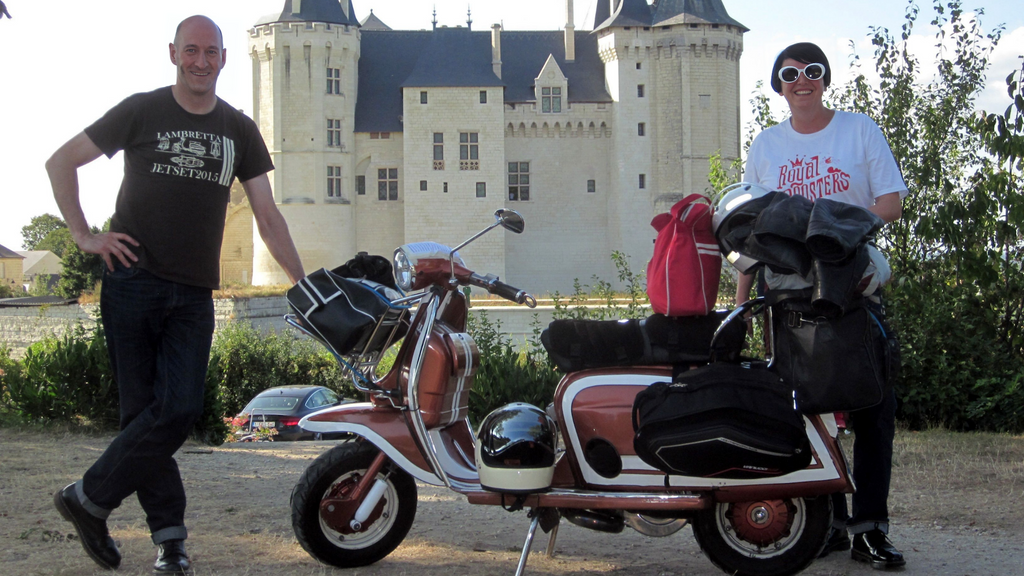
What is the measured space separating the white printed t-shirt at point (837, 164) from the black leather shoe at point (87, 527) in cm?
255

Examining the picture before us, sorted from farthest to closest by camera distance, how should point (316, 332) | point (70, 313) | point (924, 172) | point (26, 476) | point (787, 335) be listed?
point (70, 313) < point (924, 172) < point (26, 476) < point (316, 332) < point (787, 335)

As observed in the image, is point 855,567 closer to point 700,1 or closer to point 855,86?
point 855,86

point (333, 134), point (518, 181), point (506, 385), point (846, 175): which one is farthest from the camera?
point (518, 181)

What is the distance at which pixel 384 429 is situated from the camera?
3414mm

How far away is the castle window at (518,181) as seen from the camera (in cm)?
4772

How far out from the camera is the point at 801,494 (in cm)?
315

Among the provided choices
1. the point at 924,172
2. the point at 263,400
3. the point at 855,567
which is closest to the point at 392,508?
the point at 855,567

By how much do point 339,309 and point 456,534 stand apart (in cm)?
119

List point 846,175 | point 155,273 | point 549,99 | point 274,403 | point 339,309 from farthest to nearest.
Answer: point 549,99, point 274,403, point 846,175, point 155,273, point 339,309

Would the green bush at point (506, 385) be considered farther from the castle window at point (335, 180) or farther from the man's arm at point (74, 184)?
the castle window at point (335, 180)

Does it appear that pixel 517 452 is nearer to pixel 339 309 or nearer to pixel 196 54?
pixel 339 309

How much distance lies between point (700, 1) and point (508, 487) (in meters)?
46.0

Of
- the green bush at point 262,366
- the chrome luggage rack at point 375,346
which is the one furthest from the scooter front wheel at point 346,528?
the green bush at point 262,366

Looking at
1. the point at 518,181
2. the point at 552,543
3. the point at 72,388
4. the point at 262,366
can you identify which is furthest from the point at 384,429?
the point at 518,181
